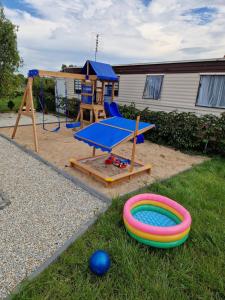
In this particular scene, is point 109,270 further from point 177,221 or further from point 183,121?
point 183,121

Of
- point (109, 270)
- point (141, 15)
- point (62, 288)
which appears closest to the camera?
point (62, 288)

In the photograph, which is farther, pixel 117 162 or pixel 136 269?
pixel 117 162

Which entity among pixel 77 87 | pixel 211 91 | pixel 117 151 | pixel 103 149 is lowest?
pixel 117 151

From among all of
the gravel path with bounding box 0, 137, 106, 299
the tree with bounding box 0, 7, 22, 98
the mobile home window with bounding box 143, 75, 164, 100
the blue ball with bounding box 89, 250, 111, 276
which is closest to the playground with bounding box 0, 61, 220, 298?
the gravel path with bounding box 0, 137, 106, 299

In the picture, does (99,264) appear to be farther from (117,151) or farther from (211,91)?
(211,91)

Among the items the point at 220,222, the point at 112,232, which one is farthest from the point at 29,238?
the point at 220,222

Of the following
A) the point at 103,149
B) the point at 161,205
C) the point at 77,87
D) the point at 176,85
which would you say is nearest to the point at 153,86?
the point at 176,85

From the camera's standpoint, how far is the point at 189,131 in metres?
6.23

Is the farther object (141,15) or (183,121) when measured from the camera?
(141,15)

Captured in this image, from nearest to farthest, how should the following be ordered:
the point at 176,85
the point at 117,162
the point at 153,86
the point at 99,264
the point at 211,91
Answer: the point at 99,264, the point at 117,162, the point at 211,91, the point at 176,85, the point at 153,86

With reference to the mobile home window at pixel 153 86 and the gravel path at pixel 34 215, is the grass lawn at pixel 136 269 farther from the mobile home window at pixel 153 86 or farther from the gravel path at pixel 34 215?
the mobile home window at pixel 153 86

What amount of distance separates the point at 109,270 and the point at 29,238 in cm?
102

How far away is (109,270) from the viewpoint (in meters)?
1.97

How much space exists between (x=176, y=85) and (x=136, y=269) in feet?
24.3
